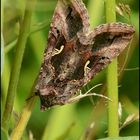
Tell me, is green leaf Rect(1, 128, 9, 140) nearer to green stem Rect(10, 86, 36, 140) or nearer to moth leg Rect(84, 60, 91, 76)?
green stem Rect(10, 86, 36, 140)

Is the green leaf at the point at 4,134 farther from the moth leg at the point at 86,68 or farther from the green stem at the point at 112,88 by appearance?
the moth leg at the point at 86,68

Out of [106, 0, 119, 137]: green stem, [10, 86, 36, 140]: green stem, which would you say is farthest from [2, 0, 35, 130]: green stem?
[106, 0, 119, 137]: green stem

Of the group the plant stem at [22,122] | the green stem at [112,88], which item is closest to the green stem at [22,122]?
the plant stem at [22,122]

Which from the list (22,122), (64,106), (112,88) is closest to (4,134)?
(22,122)

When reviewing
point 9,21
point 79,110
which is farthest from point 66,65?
point 79,110

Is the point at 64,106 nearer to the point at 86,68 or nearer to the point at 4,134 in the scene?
the point at 86,68
